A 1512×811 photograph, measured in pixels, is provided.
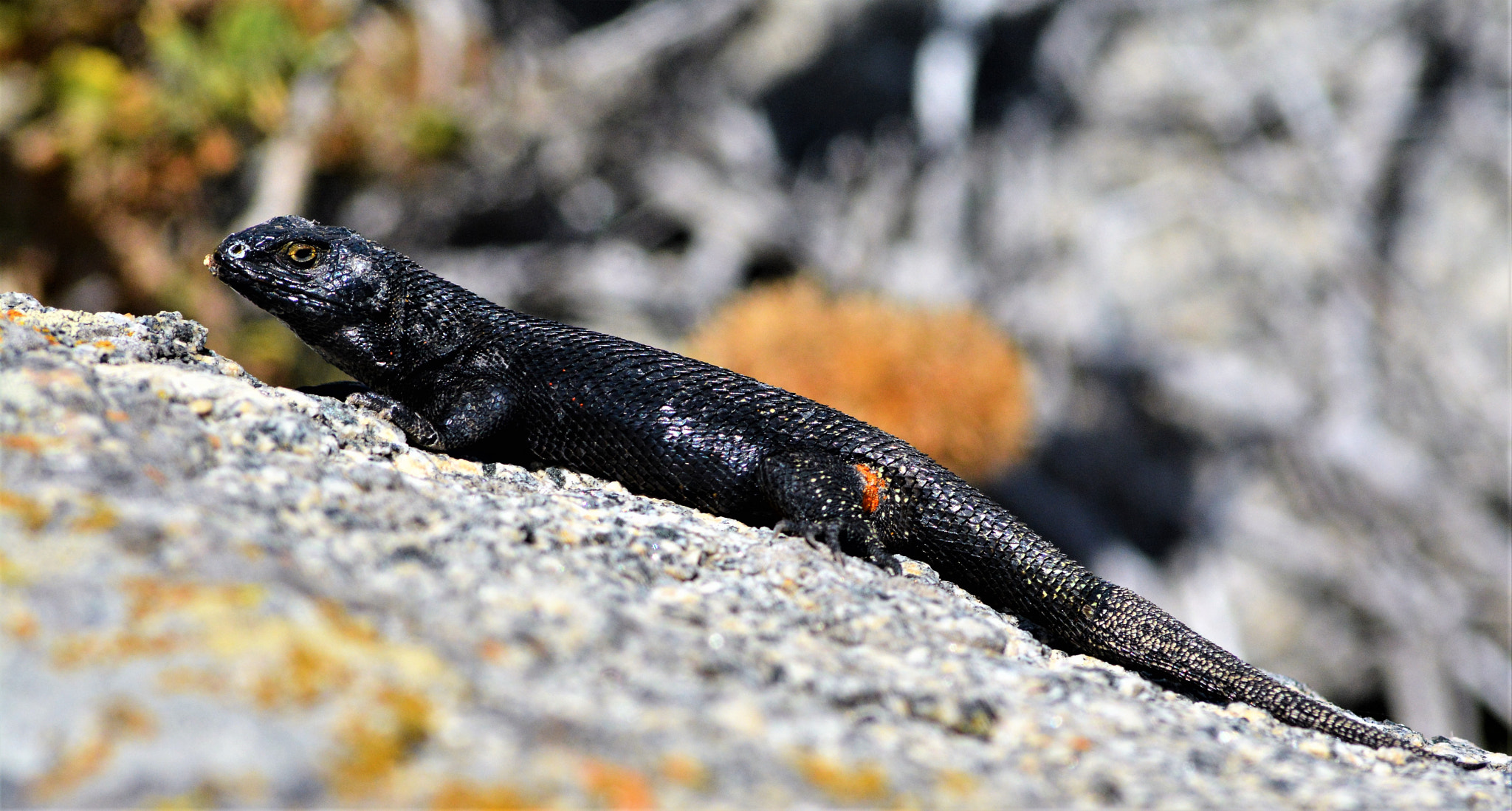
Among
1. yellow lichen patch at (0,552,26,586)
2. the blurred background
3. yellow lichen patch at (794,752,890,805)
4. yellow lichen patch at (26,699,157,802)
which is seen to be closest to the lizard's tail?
yellow lichen patch at (794,752,890,805)

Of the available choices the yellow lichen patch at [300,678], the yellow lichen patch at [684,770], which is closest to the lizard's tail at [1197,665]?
the yellow lichen patch at [684,770]

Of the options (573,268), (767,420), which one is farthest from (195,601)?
(573,268)

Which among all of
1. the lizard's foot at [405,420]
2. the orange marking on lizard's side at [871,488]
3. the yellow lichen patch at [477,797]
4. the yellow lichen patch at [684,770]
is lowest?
the yellow lichen patch at [477,797]

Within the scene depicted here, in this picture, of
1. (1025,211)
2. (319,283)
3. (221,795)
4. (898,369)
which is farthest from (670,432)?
(1025,211)

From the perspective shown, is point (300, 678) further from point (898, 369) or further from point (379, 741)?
point (898, 369)

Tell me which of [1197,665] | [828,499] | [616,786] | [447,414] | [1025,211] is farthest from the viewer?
[1025,211]

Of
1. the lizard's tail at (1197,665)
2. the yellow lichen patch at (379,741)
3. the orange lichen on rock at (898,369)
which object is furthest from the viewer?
the orange lichen on rock at (898,369)

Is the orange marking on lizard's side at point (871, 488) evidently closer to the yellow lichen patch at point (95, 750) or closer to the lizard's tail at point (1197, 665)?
the lizard's tail at point (1197, 665)

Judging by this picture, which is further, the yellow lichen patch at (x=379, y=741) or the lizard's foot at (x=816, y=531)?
the lizard's foot at (x=816, y=531)
